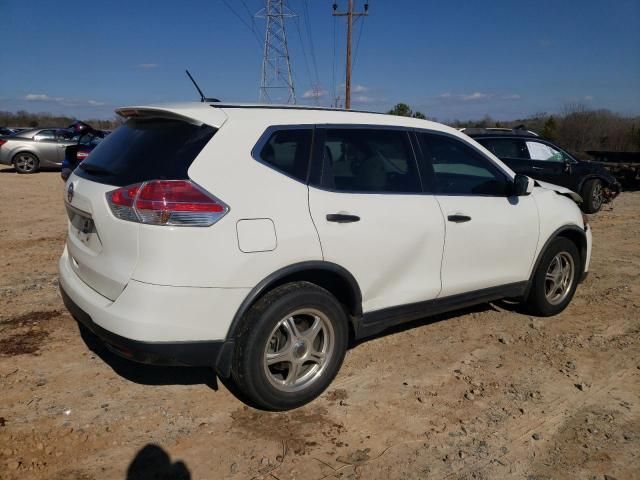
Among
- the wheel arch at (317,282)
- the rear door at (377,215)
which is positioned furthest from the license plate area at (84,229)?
the rear door at (377,215)

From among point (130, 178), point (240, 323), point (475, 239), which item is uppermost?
point (130, 178)

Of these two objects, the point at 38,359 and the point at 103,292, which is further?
the point at 38,359

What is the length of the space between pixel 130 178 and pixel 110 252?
0.42 m

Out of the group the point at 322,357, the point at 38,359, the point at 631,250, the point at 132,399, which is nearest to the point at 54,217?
the point at 38,359

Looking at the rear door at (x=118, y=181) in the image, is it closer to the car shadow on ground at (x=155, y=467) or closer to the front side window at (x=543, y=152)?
the car shadow on ground at (x=155, y=467)

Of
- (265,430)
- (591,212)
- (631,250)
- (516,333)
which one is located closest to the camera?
(265,430)

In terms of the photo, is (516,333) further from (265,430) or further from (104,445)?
(104,445)

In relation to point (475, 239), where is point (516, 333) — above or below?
below

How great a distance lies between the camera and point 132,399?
10.9 feet

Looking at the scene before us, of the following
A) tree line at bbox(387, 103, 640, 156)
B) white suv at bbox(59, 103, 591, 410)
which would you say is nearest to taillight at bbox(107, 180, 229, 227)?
white suv at bbox(59, 103, 591, 410)

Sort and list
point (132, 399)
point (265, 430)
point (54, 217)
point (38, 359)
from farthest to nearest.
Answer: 1. point (54, 217)
2. point (38, 359)
3. point (132, 399)
4. point (265, 430)

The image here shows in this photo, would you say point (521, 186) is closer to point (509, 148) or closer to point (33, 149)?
point (509, 148)

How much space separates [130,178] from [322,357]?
63.5 inches

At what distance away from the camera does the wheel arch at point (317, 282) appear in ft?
9.45
